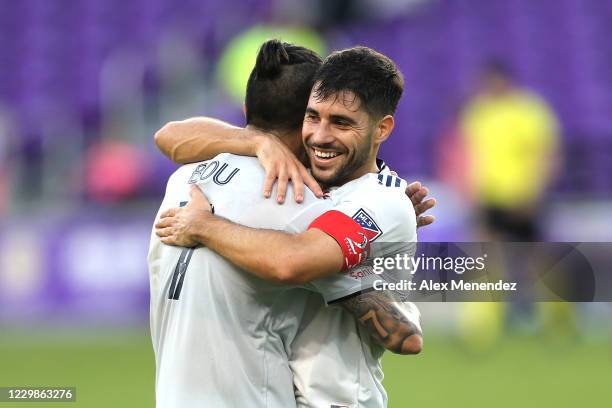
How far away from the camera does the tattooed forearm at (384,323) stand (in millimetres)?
3707

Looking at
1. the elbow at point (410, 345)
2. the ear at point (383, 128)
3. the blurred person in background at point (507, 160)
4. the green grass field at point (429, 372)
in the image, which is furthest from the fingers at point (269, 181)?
the blurred person in background at point (507, 160)

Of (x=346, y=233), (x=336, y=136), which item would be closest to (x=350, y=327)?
(x=346, y=233)

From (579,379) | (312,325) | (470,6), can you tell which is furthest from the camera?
(470,6)

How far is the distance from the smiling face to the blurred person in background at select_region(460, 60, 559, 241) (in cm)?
748

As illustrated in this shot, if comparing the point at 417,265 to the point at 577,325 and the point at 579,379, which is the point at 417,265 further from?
the point at 577,325

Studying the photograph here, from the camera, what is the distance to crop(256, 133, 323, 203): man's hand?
3719 mm

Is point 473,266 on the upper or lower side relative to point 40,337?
lower

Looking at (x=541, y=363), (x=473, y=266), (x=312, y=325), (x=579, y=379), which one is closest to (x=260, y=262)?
(x=312, y=325)

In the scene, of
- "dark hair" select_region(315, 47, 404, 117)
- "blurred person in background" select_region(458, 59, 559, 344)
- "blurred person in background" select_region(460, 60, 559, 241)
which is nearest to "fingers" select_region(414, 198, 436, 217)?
"dark hair" select_region(315, 47, 404, 117)

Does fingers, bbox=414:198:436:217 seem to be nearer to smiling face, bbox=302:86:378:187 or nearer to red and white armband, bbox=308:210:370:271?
smiling face, bbox=302:86:378:187

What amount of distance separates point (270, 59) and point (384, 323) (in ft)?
3.24

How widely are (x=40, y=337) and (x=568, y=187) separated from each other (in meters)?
6.50

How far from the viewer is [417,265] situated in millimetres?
3980

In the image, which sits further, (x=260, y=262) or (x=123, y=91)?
(x=123, y=91)
